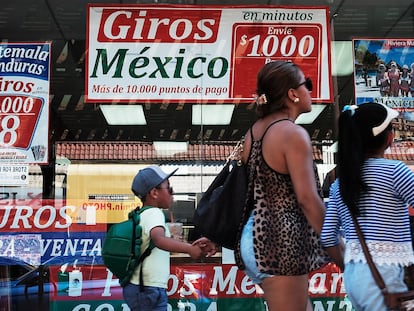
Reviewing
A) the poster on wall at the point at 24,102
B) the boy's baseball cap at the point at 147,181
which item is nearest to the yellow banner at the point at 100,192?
the poster on wall at the point at 24,102

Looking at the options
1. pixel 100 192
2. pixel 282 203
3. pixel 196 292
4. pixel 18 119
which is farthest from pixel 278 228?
pixel 18 119

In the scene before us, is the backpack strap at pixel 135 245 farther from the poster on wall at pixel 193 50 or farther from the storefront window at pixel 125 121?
the poster on wall at pixel 193 50

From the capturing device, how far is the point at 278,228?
9.26 feet

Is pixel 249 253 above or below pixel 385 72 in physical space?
below

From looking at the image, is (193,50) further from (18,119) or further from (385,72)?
(385,72)

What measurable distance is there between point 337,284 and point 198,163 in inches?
71.3

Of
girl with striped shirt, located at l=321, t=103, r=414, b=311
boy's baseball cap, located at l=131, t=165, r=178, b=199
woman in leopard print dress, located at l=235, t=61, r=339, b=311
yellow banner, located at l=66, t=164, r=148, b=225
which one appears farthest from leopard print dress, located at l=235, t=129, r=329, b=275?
yellow banner, located at l=66, t=164, r=148, b=225

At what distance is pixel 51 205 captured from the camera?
5773mm

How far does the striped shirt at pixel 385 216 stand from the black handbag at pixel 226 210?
0.60 m

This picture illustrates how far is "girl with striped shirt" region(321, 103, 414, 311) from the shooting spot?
8.18 ft

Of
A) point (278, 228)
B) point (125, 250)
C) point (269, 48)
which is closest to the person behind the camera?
point (278, 228)

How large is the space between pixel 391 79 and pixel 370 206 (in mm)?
3867

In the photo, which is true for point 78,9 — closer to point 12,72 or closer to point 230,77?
point 12,72

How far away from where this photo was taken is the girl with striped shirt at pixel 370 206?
8.18ft
